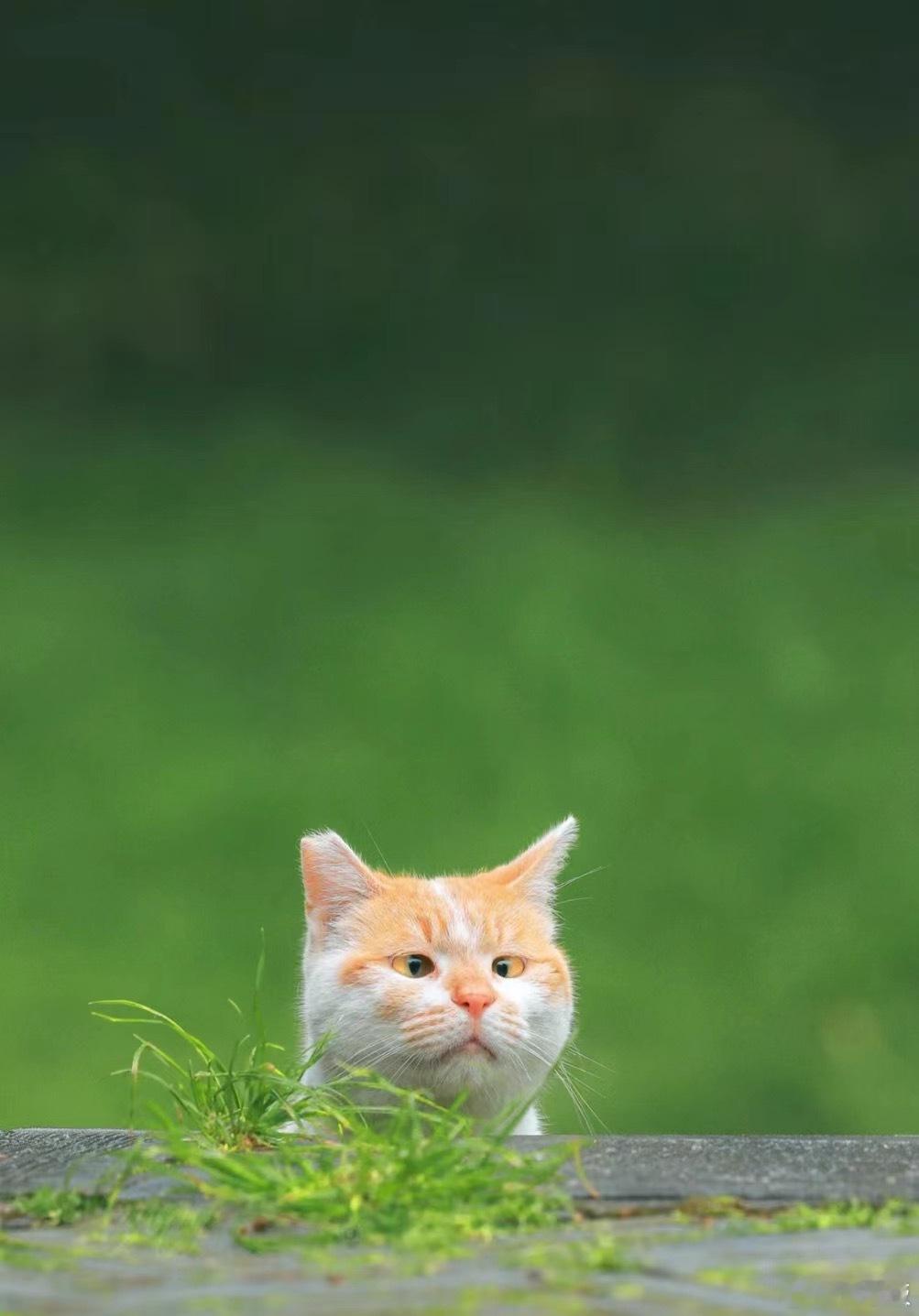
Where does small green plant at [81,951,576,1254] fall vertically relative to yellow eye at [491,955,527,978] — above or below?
below

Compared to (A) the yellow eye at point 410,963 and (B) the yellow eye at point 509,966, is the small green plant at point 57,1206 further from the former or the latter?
(B) the yellow eye at point 509,966

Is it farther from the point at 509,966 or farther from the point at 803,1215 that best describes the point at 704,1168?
the point at 509,966

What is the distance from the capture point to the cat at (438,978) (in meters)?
2.39

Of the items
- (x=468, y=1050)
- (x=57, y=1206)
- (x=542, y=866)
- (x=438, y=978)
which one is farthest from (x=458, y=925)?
(x=57, y=1206)

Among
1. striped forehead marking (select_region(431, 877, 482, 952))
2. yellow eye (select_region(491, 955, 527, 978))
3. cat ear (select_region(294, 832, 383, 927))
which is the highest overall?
cat ear (select_region(294, 832, 383, 927))

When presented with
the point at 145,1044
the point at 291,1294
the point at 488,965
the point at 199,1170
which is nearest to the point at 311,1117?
the point at 145,1044

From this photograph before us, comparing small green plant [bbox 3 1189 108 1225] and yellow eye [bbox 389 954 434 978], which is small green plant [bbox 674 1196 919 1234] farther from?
yellow eye [bbox 389 954 434 978]

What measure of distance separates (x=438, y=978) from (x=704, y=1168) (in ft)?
2.49

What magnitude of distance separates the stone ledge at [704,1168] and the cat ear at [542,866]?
682mm

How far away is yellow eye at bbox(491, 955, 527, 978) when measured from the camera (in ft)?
8.43

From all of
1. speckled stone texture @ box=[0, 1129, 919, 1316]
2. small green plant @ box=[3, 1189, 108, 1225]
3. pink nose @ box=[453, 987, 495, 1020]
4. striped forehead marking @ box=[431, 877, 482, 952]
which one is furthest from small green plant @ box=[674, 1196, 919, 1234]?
striped forehead marking @ box=[431, 877, 482, 952]

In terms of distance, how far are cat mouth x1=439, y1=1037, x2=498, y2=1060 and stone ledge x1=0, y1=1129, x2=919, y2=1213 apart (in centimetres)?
30

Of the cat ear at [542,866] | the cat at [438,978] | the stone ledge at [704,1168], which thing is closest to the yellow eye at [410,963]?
the cat at [438,978]

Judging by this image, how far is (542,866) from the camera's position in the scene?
2.81 metres
